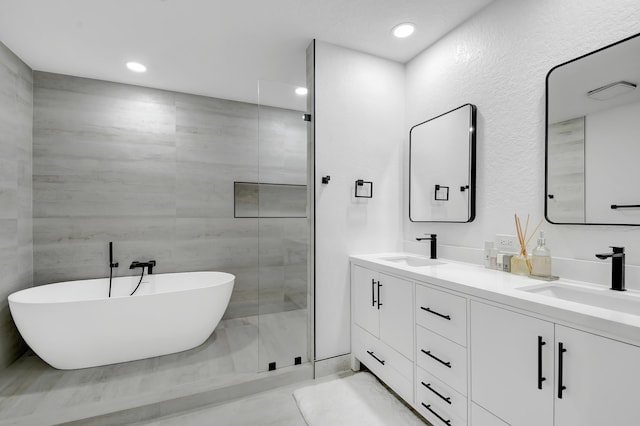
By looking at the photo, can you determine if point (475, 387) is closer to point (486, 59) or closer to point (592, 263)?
point (592, 263)

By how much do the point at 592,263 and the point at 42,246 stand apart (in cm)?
422

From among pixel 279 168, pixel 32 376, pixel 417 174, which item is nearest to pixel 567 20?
pixel 417 174

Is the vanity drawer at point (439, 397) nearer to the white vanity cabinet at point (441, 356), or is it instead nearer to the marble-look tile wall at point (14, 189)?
the white vanity cabinet at point (441, 356)

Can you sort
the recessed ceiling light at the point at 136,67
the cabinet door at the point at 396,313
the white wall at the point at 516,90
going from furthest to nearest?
the recessed ceiling light at the point at 136,67
the cabinet door at the point at 396,313
the white wall at the point at 516,90

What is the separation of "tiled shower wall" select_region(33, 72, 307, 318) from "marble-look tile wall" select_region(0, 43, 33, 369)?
0.31ft

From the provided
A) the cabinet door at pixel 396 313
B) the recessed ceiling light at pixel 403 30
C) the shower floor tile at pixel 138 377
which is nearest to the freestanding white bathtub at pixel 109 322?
the shower floor tile at pixel 138 377

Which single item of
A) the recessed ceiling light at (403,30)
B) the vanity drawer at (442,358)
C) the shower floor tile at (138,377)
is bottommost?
the shower floor tile at (138,377)

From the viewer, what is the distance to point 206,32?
85.5 inches

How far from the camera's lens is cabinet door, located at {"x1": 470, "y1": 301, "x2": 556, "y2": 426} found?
3.48 ft

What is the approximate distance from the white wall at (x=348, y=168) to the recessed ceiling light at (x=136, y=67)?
1717 mm

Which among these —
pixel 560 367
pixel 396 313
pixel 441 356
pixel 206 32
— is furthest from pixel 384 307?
pixel 206 32

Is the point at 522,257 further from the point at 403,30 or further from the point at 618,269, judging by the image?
the point at 403,30

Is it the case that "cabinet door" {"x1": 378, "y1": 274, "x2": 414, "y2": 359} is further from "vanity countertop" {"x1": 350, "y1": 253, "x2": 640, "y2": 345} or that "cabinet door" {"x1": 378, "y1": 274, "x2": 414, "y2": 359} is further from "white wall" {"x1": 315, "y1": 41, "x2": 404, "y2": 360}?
"white wall" {"x1": 315, "y1": 41, "x2": 404, "y2": 360}

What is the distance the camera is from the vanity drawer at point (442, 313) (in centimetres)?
139
